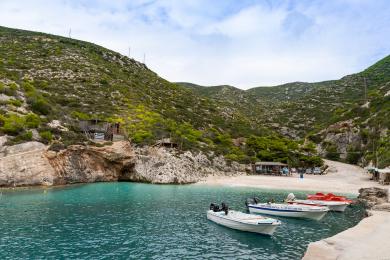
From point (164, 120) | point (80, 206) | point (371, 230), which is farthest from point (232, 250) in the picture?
point (164, 120)

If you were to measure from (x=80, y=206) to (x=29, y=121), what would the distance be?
30.8 m

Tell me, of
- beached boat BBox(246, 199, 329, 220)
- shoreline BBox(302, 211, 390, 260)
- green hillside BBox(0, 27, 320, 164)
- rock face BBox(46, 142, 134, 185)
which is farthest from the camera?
green hillside BBox(0, 27, 320, 164)

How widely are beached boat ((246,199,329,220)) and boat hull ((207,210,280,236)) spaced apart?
299 inches

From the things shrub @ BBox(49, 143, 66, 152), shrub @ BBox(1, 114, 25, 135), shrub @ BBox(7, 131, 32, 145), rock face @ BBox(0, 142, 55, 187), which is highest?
shrub @ BBox(1, 114, 25, 135)

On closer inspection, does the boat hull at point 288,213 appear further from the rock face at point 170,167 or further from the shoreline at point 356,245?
the rock face at point 170,167

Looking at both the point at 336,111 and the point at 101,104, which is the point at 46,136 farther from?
the point at 336,111

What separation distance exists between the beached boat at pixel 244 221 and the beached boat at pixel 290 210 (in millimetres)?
6539

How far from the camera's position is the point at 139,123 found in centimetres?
7912

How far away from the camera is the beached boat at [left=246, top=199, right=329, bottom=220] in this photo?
33062 mm

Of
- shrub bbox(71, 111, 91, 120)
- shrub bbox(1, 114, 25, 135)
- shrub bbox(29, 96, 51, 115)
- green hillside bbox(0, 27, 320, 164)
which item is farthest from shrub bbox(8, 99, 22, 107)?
shrub bbox(71, 111, 91, 120)

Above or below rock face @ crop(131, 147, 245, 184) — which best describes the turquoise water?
below

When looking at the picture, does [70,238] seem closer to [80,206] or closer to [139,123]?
[80,206]

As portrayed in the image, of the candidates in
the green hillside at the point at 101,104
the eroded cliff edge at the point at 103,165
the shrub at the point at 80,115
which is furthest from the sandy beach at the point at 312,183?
the shrub at the point at 80,115

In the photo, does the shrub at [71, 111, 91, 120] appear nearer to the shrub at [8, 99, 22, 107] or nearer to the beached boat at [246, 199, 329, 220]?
the shrub at [8, 99, 22, 107]
